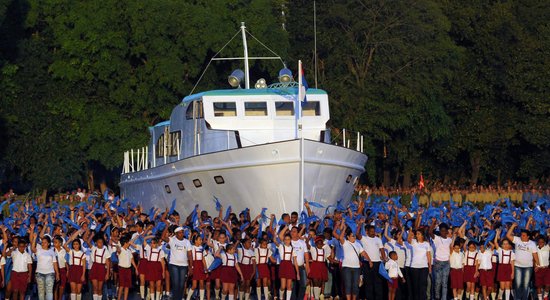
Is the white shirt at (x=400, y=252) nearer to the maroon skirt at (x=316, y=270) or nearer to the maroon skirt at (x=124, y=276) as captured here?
the maroon skirt at (x=316, y=270)

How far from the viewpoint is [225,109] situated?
41.6m

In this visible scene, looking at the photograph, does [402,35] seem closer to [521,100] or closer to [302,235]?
[521,100]

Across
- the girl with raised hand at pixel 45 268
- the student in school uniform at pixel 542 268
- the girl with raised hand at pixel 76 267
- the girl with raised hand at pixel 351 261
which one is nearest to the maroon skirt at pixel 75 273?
the girl with raised hand at pixel 76 267

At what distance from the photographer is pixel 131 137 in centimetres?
6169

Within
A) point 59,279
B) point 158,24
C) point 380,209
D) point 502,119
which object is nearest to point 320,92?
point 380,209

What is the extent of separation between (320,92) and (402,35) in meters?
25.3

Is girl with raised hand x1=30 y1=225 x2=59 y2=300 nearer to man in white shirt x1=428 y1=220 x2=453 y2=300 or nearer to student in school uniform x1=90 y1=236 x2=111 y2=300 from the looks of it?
student in school uniform x1=90 y1=236 x2=111 y2=300

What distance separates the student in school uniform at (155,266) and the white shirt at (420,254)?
5.07 meters

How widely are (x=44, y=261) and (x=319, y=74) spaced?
130ft

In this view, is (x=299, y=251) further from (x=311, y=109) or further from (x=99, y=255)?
(x=311, y=109)

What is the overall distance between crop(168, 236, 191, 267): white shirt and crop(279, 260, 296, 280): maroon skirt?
1905 millimetres

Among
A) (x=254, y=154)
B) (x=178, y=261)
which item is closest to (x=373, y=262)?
(x=178, y=261)

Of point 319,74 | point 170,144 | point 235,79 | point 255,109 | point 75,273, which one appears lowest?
point 75,273

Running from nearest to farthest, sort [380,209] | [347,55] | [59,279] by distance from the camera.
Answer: [59,279] → [380,209] → [347,55]
